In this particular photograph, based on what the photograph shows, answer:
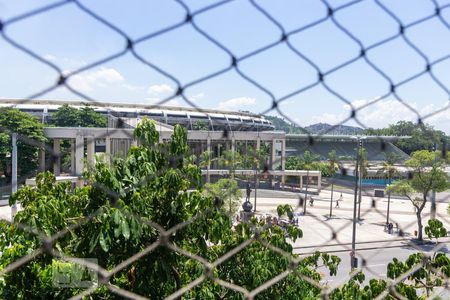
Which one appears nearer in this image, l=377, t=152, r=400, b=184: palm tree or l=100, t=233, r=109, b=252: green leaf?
l=100, t=233, r=109, b=252: green leaf

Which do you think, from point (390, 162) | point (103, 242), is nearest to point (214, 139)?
point (103, 242)

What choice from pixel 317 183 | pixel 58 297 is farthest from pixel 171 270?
pixel 317 183

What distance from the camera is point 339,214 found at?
28.4 ft

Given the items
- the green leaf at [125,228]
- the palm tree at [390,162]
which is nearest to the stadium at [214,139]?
the green leaf at [125,228]

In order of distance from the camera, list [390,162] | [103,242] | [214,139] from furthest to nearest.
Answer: [390,162] → [103,242] → [214,139]

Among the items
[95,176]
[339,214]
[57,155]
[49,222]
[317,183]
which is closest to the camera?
[57,155]

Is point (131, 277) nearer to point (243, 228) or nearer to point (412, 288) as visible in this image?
point (243, 228)

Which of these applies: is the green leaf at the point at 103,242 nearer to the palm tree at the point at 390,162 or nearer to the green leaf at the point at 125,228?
the green leaf at the point at 125,228

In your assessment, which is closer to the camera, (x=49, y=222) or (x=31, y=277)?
(x=49, y=222)

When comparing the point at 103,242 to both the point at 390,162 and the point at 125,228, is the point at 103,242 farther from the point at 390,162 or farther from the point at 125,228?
the point at 390,162

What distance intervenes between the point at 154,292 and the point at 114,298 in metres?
0.13

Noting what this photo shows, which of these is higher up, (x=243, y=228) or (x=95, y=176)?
(x=95, y=176)

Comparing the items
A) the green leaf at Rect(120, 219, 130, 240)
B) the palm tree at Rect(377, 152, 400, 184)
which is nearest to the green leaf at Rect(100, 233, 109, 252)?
the green leaf at Rect(120, 219, 130, 240)

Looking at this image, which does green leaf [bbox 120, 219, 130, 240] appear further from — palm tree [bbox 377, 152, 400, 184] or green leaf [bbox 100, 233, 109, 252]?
palm tree [bbox 377, 152, 400, 184]
